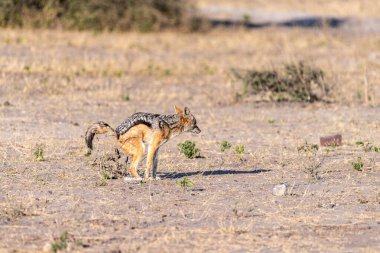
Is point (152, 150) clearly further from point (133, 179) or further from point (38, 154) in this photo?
point (38, 154)

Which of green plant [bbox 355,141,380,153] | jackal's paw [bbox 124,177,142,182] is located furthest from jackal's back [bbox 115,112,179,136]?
green plant [bbox 355,141,380,153]

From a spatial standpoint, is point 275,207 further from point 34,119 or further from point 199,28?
point 199,28

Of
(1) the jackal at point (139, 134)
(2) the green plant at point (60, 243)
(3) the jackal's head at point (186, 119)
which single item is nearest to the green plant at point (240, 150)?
(3) the jackal's head at point (186, 119)


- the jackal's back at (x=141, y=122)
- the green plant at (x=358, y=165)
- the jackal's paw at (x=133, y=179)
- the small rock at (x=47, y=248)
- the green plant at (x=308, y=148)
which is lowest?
the small rock at (x=47, y=248)

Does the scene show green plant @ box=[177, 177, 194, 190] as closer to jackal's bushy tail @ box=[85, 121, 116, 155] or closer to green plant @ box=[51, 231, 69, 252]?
jackal's bushy tail @ box=[85, 121, 116, 155]

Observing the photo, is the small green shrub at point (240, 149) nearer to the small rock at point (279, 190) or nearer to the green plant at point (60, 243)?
the small rock at point (279, 190)

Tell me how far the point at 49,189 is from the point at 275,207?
2429mm

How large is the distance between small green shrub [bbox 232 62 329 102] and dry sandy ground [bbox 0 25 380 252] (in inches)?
15.9

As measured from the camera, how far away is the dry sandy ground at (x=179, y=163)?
8.55 metres

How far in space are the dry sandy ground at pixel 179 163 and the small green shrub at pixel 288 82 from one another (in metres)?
0.40

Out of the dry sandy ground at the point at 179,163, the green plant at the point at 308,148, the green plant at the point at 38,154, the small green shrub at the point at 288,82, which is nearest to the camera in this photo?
the dry sandy ground at the point at 179,163

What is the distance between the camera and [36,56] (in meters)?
23.2

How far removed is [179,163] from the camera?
12.4m

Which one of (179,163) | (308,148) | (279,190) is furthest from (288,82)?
(279,190)
